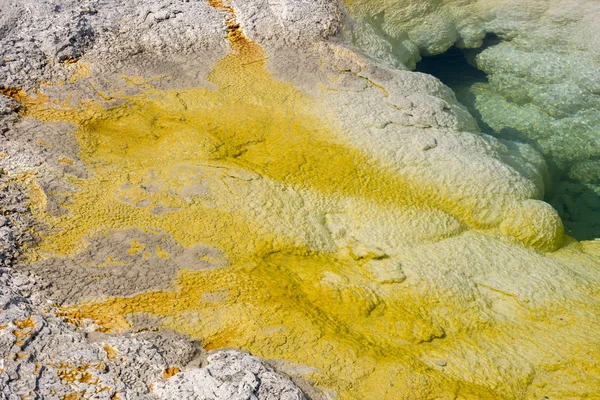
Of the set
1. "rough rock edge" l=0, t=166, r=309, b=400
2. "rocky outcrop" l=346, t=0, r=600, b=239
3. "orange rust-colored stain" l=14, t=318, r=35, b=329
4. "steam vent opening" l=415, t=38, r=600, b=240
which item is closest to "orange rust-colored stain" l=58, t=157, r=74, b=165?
"rough rock edge" l=0, t=166, r=309, b=400

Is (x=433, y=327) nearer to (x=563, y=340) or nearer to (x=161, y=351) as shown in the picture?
(x=563, y=340)

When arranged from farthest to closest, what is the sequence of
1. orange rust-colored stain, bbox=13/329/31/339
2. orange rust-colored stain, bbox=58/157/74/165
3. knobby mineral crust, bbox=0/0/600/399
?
orange rust-colored stain, bbox=58/157/74/165
knobby mineral crust, bbox=0/0/600/399
orange rust-colored stain, bbox=13/329/31/339

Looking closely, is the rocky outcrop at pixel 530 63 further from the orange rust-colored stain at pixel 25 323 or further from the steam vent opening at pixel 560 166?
the orange rust-colored stain at pixel 25 323

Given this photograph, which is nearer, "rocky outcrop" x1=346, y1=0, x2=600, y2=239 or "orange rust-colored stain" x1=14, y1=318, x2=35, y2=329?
"orange rust-colored stain" x1=14, y1=318, x2=35, y2=329

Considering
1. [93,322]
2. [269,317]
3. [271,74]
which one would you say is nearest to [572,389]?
[269,317]

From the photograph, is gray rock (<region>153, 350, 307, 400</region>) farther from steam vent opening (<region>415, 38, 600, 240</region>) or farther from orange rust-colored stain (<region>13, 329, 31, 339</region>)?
steam vent opening (<region>415, 38, 600, 240</region>)

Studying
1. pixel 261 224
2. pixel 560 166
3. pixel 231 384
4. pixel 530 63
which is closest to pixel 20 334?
pixel 231 384

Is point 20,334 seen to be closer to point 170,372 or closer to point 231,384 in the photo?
point 170,372
